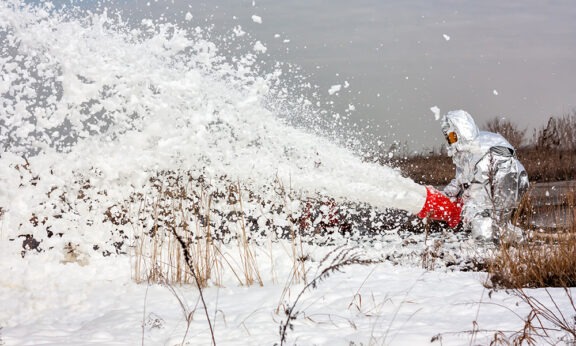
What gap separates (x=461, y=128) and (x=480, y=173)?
61 cm

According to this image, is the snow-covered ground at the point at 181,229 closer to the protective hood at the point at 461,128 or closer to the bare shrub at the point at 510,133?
the protective hood at the point at 461,128

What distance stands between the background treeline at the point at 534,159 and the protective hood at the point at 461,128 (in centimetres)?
589

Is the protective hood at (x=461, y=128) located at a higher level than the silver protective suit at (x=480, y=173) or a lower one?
higher

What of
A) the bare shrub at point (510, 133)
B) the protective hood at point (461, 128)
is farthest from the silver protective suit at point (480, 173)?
the bare shrub at point (510, 133)

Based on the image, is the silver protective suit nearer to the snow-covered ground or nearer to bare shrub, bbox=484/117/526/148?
the snow-covered ground

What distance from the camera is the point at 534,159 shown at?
21766mm

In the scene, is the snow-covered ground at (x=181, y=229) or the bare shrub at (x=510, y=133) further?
the bare shrub at (x=510, y=133)

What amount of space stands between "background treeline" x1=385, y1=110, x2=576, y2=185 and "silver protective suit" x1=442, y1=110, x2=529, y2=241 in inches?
228

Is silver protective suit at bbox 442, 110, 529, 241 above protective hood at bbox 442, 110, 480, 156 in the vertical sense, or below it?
below

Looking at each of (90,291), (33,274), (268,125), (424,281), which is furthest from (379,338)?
(268,125)

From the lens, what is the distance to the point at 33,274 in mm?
6359

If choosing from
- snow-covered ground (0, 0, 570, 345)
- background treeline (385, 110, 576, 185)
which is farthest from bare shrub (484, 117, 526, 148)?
snow-covered ground (0, 0, 570, 345)

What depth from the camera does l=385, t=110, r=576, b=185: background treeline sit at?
1791 centimetres

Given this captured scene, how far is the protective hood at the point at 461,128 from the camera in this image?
816 centimetres
